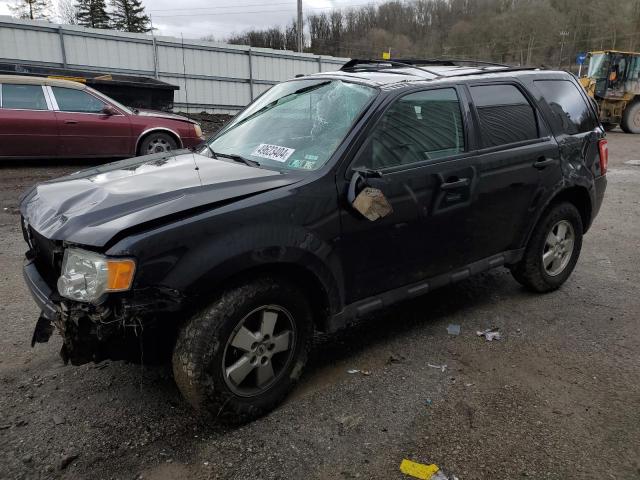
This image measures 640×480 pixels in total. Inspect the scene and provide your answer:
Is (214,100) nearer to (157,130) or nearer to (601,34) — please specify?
(157,130)

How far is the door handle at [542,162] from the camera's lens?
3.95m

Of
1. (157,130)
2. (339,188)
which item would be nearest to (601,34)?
(157,130)

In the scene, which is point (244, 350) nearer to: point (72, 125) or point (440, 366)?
point (440, 366)

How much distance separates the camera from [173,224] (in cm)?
231

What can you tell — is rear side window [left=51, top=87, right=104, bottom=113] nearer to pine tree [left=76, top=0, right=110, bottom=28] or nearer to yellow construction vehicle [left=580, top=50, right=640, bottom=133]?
yellow construction vehicle [left=580, top=50, right=640, bottom=133]

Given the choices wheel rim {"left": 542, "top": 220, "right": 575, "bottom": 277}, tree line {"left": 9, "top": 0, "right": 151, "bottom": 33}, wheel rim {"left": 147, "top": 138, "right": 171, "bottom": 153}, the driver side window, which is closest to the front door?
the driver side window

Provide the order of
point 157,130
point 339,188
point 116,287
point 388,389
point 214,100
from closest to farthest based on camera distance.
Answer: point 116,287, point 339,188, point 388,389, point 157,130, point 214,100

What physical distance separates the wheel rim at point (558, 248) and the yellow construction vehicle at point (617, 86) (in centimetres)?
1760

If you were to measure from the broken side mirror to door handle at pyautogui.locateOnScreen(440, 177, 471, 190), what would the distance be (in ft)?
2.05

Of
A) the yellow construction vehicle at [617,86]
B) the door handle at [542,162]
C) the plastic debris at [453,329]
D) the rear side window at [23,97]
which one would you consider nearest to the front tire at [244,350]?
the plastic debris at [453,329]

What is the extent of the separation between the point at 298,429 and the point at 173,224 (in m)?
1.23

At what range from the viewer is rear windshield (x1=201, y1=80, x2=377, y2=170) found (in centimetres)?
304

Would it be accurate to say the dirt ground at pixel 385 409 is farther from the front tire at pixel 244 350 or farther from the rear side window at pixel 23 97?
the rear side window at pixel 23 97

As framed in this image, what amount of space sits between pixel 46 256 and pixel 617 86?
73.2 feet
